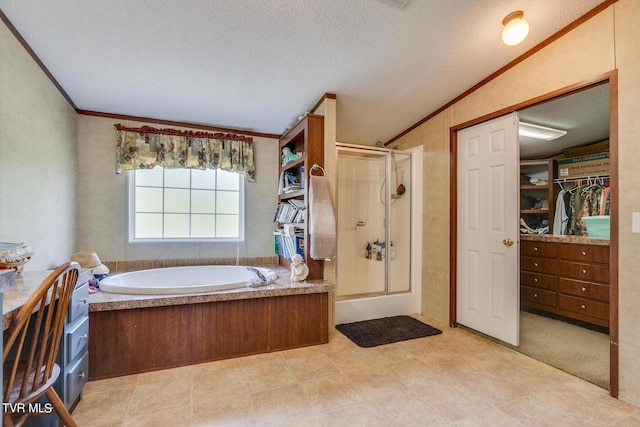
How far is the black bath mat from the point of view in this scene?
2.62 m

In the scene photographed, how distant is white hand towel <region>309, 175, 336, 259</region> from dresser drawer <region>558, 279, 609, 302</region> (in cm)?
242

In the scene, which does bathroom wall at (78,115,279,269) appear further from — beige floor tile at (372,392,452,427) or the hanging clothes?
the hanging clothes

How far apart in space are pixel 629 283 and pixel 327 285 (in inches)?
76.8

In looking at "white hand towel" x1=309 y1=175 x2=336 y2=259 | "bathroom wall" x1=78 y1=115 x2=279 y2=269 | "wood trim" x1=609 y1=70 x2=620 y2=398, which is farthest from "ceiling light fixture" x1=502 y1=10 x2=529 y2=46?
"bathroom wall" x1=78 y1=115 x2=279 y2=269

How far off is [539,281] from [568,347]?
0.87 m

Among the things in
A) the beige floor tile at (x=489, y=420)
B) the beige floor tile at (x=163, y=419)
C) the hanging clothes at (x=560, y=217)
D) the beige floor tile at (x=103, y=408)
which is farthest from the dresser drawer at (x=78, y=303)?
the hanging clothes at (x=560, y=217)

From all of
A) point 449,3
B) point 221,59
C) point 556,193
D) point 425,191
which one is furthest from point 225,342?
point 556,193

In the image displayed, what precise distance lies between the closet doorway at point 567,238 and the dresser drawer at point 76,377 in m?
3.09

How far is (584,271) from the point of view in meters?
2.85

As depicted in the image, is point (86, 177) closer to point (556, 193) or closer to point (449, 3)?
point (449, 3)

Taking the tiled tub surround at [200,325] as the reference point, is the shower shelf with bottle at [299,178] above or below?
above

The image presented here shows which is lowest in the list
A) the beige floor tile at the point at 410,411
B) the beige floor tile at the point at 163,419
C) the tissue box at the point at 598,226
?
the beige floor tile at the point at 410,411

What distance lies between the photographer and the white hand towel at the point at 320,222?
2.56 metres

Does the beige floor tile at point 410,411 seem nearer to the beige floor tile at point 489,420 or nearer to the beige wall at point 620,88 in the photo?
the beige floor tile at point 489,420
